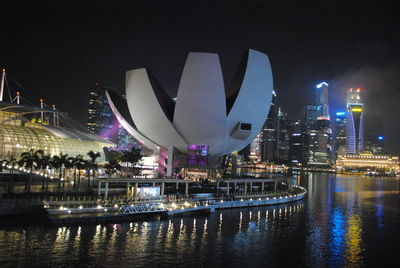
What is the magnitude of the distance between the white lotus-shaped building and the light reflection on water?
14889 mm

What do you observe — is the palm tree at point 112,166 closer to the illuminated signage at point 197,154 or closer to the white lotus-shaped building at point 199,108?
the white lotus-shaped building at point 199,108

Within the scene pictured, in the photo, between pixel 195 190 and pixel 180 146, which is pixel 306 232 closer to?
pixel 195 190

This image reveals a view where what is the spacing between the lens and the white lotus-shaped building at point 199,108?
42969mm

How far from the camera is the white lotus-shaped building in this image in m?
43.0

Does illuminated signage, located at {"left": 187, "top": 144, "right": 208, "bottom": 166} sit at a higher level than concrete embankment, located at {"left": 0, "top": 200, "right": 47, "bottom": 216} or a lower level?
higher

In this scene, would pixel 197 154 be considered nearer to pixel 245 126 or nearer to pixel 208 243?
pixel 245 126

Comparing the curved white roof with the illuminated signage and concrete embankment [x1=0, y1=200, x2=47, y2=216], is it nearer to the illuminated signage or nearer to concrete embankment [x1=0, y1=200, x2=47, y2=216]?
the illuminated signage

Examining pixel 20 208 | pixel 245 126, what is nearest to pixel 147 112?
pixel 245 126

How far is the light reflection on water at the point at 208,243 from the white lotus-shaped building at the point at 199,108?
1489 cm

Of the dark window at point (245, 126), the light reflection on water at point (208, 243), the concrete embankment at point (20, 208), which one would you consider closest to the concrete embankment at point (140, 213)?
the light reflection on water at point (208, 243)

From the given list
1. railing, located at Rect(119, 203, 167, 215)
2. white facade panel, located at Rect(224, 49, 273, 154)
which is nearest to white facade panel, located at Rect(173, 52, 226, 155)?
white facade panel, located at Rect(224, 49, 273, 154)

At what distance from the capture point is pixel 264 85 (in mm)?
48719

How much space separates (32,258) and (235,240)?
1304cm

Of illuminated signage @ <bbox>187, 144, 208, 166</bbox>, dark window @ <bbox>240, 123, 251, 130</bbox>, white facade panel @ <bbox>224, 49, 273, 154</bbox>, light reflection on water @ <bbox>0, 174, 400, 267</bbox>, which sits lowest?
light reflection on water @ <bbox>0, 174, 400, 267</bbox>
